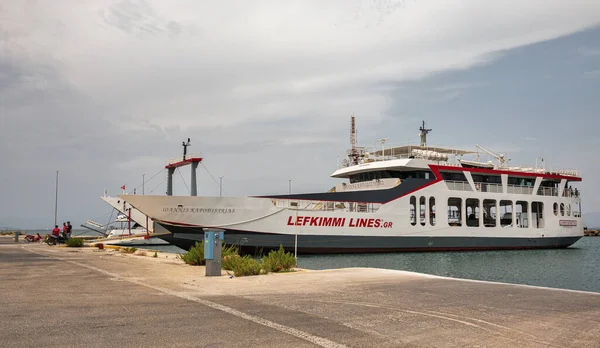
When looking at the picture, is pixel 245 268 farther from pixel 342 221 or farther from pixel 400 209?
pixel 400 209

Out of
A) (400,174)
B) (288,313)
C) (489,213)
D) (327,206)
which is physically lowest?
(288,313)

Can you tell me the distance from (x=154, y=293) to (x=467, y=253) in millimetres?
29057

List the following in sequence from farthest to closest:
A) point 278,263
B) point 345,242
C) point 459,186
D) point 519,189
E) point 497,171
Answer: point 519,189 → point 497,171 → point 459,186 → point 345,242 → point 278,263

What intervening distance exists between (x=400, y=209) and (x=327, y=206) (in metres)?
5.26

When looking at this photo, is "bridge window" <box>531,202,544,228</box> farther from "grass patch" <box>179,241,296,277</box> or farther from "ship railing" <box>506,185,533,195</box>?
"grass patch" <box>179,241,296,277</box>

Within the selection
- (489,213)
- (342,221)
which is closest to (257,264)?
(342,221)

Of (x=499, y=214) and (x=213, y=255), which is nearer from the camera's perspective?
(x=213, y=255)

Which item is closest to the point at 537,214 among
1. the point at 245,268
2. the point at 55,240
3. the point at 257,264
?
the point at 257,264

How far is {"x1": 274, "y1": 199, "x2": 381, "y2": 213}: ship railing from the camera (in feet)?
95.2

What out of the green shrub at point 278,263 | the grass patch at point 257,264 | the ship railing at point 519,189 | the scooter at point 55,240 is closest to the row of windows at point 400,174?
the ship railing at point 519,189

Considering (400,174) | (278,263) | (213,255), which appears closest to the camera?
(213,255)

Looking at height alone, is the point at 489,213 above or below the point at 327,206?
below

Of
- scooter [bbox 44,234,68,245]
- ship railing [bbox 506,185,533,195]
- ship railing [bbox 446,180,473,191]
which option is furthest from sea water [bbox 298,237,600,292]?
scooter [bbox 44,234,68,245]

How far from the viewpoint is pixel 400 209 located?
3225cm
